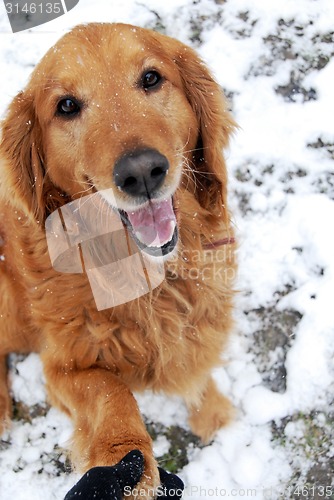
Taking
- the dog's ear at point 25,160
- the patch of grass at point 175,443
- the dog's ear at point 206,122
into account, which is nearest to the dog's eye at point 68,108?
the dog's ear at point 25,160

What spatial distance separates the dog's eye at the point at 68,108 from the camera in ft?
8.19

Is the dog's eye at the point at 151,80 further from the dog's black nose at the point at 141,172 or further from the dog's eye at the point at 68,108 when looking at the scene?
the dog's black nose at the point at 141,172

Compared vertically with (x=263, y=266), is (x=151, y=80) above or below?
above

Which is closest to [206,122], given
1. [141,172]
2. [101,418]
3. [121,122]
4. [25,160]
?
[121,122]

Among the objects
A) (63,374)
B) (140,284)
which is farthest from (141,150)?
(63,374)

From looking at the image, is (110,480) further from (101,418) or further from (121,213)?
(121,213)

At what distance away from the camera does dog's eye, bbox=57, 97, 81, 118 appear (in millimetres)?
2496

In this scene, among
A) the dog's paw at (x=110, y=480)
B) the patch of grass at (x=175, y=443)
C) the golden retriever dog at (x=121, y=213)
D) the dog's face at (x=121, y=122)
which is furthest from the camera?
the patch of grass at (x=175, y=443)

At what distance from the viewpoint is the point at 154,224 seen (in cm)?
250

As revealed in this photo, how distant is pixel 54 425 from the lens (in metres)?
3.79

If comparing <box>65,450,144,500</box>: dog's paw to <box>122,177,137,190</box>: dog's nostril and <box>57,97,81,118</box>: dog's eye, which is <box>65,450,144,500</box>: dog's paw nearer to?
<box>122,177,137,190</box>: dog's nostril

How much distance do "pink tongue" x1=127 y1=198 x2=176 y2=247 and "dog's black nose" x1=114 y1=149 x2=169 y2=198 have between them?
21cm

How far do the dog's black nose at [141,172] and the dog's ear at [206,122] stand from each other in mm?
618

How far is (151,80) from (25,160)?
2.68ft
